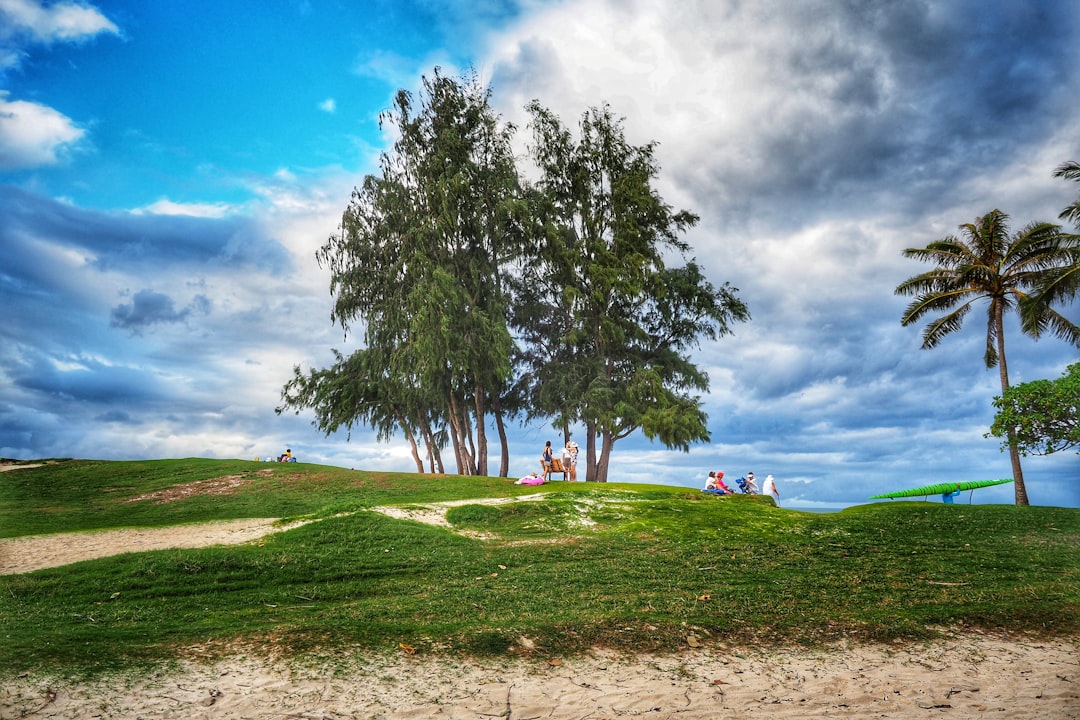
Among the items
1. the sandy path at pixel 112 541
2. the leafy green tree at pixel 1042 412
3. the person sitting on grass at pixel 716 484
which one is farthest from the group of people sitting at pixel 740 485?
the sandy path at pixel 112 541

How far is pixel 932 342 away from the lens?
33.1 meters

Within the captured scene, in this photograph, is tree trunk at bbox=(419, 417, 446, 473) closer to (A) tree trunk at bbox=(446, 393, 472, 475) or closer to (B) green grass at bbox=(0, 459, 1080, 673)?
(A) tree trunk at bbox=(446, 393, 472, 475)

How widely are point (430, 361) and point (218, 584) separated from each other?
22.5 meters

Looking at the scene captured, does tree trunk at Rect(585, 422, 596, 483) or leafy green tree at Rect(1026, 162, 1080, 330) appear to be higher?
leafy green tree at Rect(1026, 162, 1080, 330)

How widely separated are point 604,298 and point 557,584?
1063 inches

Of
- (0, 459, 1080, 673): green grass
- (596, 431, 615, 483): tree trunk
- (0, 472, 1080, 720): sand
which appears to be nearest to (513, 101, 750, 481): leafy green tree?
(596, 431, 615, 483): tree trunk

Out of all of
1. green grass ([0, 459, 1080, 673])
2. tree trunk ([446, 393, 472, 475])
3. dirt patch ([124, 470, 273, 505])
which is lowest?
green grass ([0, 459, 1080, 673])

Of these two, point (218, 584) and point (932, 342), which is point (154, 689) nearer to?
point (218, 584)

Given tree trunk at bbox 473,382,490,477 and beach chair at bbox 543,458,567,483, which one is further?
tree trunk at bbox 473,382,490,477

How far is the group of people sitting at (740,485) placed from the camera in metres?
29.9

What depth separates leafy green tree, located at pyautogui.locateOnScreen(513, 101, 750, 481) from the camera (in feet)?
124

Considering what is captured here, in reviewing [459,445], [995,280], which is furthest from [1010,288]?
[459,445]

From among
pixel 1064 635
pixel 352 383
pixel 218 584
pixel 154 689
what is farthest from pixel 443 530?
pixel 352 383

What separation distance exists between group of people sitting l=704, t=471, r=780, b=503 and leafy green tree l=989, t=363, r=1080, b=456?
Result: 30.0 feet
